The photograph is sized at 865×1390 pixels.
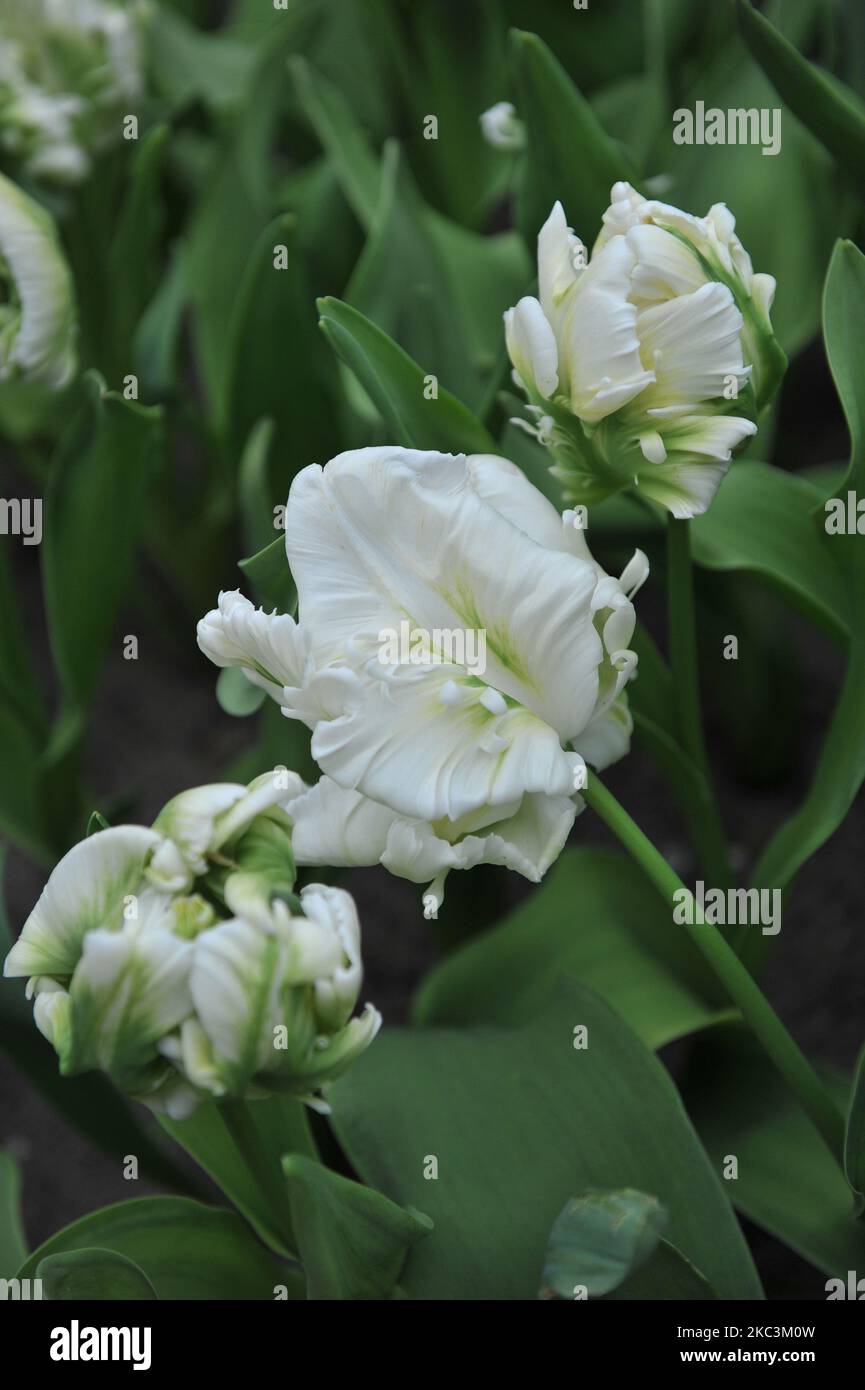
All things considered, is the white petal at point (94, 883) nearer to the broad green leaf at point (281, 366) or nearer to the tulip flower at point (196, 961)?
the tulip flower at point (196, 961)

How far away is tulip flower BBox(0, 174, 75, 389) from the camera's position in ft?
2.61

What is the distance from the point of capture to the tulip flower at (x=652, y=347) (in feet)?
1.63

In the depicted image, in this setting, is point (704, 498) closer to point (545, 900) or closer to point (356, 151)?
point (545, 900)

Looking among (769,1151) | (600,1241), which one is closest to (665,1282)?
(600,1241)

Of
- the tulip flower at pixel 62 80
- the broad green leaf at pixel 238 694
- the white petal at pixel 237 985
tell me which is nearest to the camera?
the white petal at pixel 237 985

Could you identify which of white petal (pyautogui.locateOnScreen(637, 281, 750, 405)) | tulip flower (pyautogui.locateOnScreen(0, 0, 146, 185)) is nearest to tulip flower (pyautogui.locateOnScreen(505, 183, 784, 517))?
white petal (pyautogui.locateOnScreen(637, 281, 750, 405))

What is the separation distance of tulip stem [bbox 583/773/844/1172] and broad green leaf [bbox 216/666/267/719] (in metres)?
0.16

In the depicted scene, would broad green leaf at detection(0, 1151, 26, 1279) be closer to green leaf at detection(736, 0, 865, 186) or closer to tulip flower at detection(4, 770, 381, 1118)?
tulip flower at detection(4, 770, 381, 1118)

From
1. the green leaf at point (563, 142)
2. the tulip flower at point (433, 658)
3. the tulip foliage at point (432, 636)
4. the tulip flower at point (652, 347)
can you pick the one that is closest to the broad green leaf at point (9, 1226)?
the tulip foliage at point (432, 636)

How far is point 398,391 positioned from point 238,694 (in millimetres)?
151

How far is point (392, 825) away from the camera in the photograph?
47cm

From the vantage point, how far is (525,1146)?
638mm

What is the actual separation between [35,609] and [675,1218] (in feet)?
3.30

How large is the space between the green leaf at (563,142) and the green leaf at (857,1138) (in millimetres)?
455
